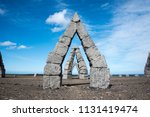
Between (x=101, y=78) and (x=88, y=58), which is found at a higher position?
(x=88, y=58)

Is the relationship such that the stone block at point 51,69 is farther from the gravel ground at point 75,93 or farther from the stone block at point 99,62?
the stone block at point 99,62

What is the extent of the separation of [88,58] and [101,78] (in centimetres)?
150

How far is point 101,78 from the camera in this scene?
1173cm

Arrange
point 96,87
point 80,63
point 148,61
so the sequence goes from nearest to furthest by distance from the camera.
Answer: point 96,87, point 148,61, point 80,63

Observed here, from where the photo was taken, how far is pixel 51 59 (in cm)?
1203

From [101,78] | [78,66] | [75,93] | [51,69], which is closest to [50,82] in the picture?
[51,69]

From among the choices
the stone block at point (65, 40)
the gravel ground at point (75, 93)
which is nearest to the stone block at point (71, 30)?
the stone block at point (65, 40)

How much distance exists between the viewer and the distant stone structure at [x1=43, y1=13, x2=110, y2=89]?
38.7 feet

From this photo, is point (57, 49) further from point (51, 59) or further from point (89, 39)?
point (89, 39)

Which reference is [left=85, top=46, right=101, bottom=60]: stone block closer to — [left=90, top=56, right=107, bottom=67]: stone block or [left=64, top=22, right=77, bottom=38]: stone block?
[left=90, top=56, right=107, bottom=67]: stone block

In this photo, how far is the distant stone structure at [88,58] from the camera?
11.8 m

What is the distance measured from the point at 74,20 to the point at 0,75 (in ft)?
60.1

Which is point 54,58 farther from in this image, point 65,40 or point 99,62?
point 99,62

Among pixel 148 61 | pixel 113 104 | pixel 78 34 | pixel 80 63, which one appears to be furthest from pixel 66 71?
pixel 113 104
